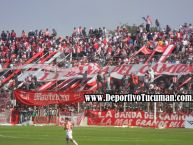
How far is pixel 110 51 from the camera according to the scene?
61250mm

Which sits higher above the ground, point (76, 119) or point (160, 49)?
point (160, 49)

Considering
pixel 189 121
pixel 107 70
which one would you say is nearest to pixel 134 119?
pixel 189 121

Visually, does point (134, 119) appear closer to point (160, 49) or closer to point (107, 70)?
point (107, 70)

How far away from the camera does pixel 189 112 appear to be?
49031 mm

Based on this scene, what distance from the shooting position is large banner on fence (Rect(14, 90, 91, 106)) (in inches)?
2113

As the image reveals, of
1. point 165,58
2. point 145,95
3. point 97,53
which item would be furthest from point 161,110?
point 97,53

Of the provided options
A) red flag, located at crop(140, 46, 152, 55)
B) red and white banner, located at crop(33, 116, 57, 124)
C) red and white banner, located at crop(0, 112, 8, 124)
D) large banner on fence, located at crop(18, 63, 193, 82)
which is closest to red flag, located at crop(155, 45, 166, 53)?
red flag, located at crop(140, 46, 152, 55)

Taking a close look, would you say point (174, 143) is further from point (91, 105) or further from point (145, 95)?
point (91, 105)

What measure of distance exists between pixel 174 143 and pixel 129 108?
20.2 m

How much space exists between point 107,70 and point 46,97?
6860mm

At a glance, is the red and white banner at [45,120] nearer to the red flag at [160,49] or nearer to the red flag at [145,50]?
the red flag at [145,50]

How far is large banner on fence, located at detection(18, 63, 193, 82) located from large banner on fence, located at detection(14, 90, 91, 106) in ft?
13.6

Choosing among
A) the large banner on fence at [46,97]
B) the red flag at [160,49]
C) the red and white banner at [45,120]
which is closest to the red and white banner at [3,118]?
the large banner on fence at [46,97]

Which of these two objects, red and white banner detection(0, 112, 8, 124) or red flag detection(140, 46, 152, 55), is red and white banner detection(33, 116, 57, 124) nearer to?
red and white banner detection(0, 112, 8, 124)
